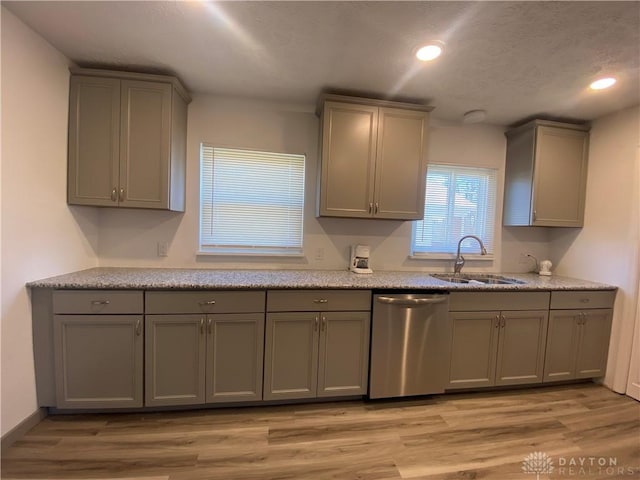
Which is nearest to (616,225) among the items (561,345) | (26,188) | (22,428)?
(561,345)

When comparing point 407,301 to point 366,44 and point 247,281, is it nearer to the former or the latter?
point 247,281

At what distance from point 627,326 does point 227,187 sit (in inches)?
145


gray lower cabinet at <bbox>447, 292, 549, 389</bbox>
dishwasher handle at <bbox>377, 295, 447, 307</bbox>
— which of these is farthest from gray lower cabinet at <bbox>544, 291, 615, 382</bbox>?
dishwasher handle at <bbox>377, 295, 447, 307</bbox>

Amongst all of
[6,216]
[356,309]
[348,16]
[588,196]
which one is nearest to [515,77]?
[348,16]

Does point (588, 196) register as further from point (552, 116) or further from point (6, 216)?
point (6, 216)

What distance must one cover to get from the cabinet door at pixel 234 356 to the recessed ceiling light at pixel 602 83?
9.81 ft

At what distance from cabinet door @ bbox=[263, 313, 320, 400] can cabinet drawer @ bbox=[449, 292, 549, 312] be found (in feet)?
3.72

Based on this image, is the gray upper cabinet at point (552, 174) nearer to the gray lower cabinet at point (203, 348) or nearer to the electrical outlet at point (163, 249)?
the gray lower cabinet at point (203, 348)

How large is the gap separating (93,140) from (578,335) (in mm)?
4221

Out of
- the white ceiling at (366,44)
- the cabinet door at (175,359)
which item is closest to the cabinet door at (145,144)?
the white ceiling at (366,44)

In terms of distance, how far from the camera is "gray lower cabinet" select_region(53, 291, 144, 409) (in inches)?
71.5

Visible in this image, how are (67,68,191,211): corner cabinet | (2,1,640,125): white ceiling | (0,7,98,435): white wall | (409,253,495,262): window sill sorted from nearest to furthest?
(2,1,640,125): white ceiling, (0,7,98,435): white wall, (67,68,191,211): corner cabinet, (409,253,495,262): window sill

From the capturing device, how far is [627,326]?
7.95ft

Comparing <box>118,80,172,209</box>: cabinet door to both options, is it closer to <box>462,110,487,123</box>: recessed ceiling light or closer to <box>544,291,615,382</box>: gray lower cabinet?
<box>462,110,487,123</box>: recessed ceiling light
